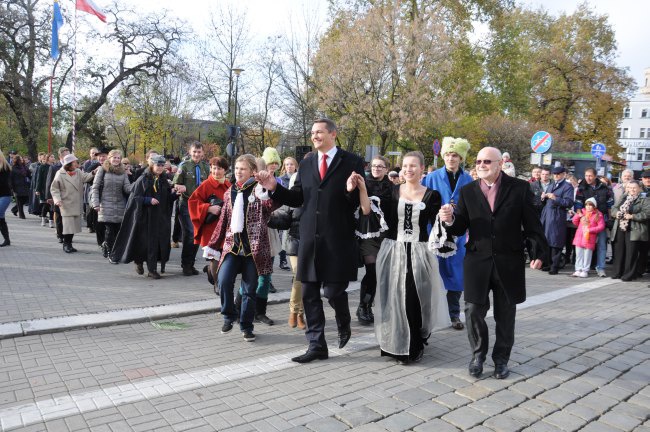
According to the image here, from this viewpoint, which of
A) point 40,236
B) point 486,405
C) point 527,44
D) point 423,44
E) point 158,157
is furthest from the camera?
point 527,44

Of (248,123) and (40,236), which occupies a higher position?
(248,123)

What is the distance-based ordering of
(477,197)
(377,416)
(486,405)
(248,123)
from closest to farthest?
(377,416) → (486,405) → (477,197) → (248,123)

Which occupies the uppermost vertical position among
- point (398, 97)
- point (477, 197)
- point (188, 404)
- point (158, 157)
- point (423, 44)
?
point (423, 44)

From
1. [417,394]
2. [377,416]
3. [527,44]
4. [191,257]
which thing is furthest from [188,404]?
[527,44]

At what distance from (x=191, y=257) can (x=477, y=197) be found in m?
5.57

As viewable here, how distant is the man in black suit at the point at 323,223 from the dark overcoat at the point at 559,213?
7205 millimetres

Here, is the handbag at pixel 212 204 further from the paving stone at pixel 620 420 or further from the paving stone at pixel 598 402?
the paving stone at pixel 620 420

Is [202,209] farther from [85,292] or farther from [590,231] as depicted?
[590,231]

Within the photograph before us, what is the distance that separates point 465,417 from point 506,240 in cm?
147

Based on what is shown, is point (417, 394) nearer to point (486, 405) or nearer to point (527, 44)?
point (486, 405)

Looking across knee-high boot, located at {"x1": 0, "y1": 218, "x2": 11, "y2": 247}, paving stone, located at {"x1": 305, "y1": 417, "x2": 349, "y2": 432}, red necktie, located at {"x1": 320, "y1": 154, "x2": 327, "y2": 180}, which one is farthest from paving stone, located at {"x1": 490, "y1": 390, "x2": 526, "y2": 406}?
knee-high boot, located at {"x1": 0, "y1": 218, "x2": 11, "y2": 247}

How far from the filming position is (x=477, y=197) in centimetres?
435

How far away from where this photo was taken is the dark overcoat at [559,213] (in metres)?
10.3

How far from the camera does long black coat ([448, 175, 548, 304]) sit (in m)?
4.19
